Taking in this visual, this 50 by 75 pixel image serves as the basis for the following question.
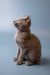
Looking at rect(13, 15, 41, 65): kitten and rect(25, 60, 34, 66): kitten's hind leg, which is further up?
rect(13, 15, 41, 65): kitten

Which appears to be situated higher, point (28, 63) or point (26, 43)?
point (26, 43)

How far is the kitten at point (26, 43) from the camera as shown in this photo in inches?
50.7

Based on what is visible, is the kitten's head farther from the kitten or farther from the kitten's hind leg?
the kitten's hind leg

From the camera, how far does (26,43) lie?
1.31 metres

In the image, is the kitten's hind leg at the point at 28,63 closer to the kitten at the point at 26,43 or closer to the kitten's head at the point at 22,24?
the kitten at the point at 26,43

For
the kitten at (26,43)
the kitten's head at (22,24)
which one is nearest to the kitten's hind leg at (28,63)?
the kitten at (26,43)

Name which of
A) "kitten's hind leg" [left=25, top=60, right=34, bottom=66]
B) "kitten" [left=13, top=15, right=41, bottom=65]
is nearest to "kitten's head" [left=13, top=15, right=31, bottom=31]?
"kitten" [left=13, top=15, right=41, bottom=65]

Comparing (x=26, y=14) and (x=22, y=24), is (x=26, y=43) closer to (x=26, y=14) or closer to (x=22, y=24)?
(x=22, y=24)

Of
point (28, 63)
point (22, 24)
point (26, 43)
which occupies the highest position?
point (22, 24)

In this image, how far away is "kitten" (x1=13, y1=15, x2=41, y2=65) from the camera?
50.7 inches

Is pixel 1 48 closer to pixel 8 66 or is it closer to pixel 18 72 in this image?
pixel 8 66

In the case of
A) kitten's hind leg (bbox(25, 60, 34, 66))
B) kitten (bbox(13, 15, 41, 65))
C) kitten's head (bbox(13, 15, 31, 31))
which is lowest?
kitten's hind leg (bbox(25, 60, 34, 66))

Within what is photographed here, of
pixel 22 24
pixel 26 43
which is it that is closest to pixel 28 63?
pixel 26 43

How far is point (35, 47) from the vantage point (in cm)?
133
